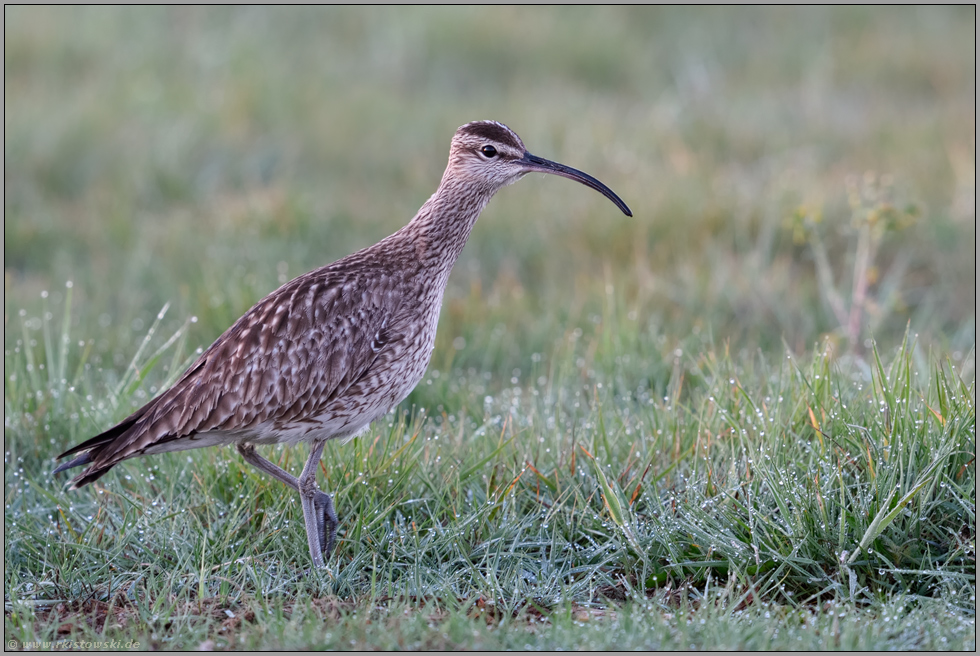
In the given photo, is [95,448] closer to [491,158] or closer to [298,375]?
[298,375]

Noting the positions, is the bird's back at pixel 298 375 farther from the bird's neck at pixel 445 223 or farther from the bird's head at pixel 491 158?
the bird's head at pixel 491 158

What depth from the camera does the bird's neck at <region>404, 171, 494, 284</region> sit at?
471cm

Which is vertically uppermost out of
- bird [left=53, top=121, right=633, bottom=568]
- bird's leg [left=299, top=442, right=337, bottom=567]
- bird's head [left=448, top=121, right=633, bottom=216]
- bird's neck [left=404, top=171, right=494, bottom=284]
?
bird's head [left=448, top=121, right=633, bottom=216]

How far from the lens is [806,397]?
15.3 feet

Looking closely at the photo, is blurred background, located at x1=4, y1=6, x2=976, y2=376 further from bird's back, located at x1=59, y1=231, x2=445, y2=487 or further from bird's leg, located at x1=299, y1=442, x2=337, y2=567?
bird's leg, located at x1=299, y1=442, x2=337, y2=567

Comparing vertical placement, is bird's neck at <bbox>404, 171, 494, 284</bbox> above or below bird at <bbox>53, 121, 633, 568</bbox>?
above

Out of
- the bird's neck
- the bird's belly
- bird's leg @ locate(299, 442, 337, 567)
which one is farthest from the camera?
the bird's neck

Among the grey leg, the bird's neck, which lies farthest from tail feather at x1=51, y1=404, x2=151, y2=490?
the bird's neck

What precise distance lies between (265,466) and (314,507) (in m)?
0.33

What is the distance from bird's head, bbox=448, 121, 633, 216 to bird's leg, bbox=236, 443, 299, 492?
58.8 inches

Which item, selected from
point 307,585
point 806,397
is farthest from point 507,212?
point 307,585

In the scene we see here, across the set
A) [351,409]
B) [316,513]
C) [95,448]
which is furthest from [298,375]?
[95,448]

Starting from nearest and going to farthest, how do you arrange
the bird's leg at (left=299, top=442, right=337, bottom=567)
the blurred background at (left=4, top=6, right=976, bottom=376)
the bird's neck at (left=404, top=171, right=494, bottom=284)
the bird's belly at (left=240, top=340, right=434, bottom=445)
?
the bird's leg at (left=299, top=442, right=337, bottom=567) < the bird's belly at (left=240, top=340, right=434, bottom=445) < the bird's neck at (left=404, top=171, right=494, bottom=284) < the blurred background at (left=4, top=6, right=976, bottom=376)

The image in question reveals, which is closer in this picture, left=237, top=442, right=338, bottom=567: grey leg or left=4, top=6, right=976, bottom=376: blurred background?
left=237, top=442, right=338, bottom=567: grey leg
